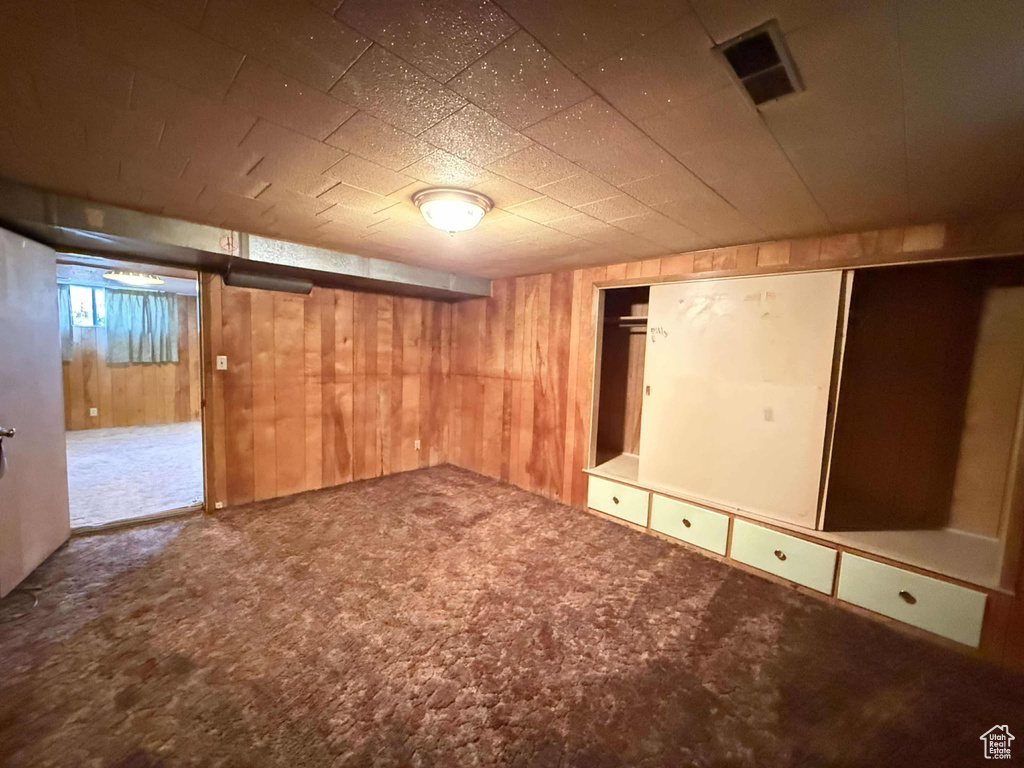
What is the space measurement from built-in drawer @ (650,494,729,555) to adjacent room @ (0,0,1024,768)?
0.09 ft

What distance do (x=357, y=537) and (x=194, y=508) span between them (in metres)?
1.50

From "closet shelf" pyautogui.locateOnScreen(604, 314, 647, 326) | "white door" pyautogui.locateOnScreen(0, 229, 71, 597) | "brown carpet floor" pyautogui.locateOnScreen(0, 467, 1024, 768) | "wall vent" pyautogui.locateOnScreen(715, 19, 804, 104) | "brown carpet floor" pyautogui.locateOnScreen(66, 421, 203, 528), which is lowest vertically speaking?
"brown carpet floor" pyautogui.locateOnScreen(66, 421, 203, 528)

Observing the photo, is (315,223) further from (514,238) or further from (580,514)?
(580,514)

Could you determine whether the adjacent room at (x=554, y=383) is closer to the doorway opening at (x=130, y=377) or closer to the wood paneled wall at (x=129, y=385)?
the doorway opening at (x=130, y=377)

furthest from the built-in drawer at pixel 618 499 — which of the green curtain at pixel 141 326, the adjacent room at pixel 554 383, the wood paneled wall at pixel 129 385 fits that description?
the green curtain at pixel 141 326

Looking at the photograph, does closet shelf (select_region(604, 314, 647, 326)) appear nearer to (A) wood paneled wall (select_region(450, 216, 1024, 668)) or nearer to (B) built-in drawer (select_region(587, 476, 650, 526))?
(A) wood paneled wall (select_region(450, 216, 1024, 668))

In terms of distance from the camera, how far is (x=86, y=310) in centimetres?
583

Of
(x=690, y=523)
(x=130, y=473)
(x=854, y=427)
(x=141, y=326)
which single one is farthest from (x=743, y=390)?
(x=141, y=326)

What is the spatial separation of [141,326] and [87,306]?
63 cm

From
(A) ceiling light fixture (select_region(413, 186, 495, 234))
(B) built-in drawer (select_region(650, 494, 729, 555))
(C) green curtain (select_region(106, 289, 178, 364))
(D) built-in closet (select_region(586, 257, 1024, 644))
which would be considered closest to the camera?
(A) ceiling light fixture (select_region(413, 186, 495, 234))

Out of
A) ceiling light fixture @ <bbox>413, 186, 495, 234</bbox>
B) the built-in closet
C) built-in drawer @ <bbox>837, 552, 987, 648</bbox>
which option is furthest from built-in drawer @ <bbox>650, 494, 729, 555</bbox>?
ceiling light fixture @ <bbox>413, 186, 495, 234</bbox>

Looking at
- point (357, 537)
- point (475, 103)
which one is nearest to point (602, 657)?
point (357, 537)

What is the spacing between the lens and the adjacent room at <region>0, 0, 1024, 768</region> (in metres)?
0.99

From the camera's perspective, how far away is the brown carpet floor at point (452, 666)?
1335 millimetres
